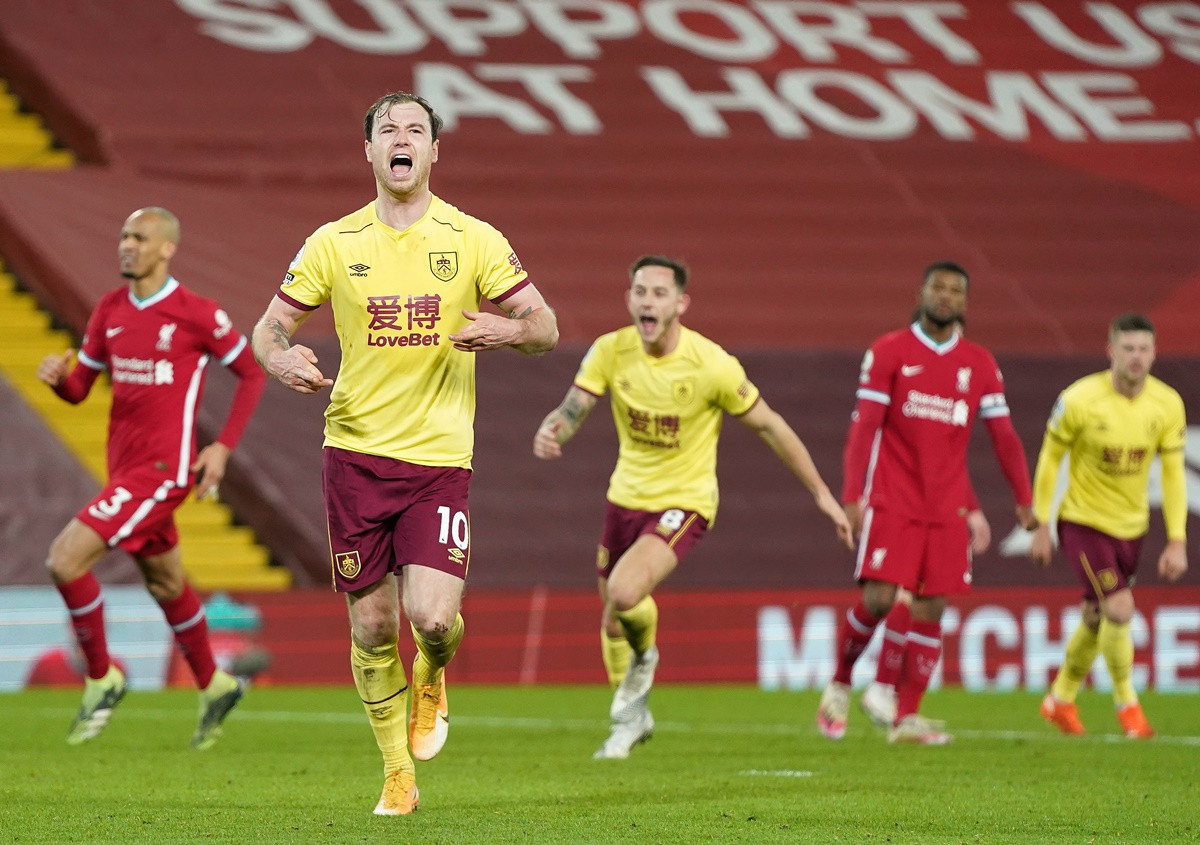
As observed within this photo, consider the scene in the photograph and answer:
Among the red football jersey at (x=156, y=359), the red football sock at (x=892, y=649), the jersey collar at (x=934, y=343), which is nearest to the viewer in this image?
the red football jersey at (x=156, y=359)

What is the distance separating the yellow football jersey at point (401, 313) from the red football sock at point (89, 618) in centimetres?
322

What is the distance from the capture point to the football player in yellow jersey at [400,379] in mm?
6285

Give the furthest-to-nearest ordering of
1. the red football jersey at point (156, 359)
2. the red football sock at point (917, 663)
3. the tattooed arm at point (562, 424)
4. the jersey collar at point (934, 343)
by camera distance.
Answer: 1. the jersey collar at point (934, 343)
2. the red football sock at point (917, 663)
3. the red football jersey at point (156, 359)
4. the tattooed arm at point (562, 424)

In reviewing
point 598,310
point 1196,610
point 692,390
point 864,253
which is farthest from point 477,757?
point 864,253

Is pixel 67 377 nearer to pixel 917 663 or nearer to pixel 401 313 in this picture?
pixel 401 313

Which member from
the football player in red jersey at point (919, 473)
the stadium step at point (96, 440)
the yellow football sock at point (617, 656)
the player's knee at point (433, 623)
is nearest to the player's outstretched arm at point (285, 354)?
the player's knee at point (433, 623)

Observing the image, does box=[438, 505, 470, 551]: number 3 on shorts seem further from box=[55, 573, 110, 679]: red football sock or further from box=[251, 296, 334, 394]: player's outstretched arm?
box=[55, 573, 110, 679]: red football sock

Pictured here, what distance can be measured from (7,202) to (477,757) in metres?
10.7

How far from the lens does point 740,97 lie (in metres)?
21.6

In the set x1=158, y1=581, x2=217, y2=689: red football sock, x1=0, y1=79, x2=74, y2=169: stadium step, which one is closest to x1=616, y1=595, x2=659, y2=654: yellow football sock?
x1=158, y1=581, x2=217, y2=689: red football sock

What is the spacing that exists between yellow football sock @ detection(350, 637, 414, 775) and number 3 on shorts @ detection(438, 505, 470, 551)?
0.44 m

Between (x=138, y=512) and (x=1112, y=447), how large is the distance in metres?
5.51

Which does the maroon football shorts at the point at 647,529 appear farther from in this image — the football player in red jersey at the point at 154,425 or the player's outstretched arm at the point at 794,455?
the football player in red jersey at the point at 154,425

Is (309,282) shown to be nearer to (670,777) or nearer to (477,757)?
(670,777)
